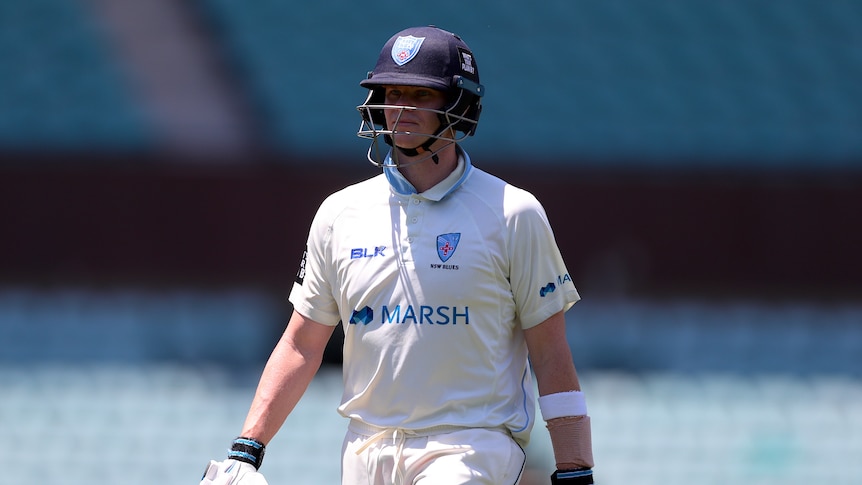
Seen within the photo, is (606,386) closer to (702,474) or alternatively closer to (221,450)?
(702,474)

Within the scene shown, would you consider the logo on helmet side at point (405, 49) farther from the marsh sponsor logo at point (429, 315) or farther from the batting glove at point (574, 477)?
the batting glove at point (574, 477)

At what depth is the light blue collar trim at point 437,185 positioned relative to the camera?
280 cm

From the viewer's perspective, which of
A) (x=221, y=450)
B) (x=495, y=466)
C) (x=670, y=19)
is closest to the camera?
(x=495, y=466)

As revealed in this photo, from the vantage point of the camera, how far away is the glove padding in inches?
105

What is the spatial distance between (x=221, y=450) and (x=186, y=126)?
2878mm

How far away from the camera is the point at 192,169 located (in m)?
7.25

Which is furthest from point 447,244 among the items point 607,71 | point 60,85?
point 60,85

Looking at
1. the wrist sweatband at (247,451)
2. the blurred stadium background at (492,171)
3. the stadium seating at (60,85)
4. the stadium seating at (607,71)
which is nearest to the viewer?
the wrist sweatband at (247,451)

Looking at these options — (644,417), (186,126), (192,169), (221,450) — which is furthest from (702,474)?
(186,126)

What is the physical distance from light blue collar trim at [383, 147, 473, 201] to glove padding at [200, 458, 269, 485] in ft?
2.48

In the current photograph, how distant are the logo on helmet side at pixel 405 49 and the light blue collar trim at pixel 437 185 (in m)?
0.24

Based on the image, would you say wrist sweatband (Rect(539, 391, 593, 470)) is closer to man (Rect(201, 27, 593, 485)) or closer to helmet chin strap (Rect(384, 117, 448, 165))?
man (Rect(201, 27, 593, 485))

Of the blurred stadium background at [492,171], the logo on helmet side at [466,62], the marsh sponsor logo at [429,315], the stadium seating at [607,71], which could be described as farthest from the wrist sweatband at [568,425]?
the stadium seating at [607,71]

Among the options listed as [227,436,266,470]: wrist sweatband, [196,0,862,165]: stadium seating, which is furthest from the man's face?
[196,0,862,165]: stadium seating
